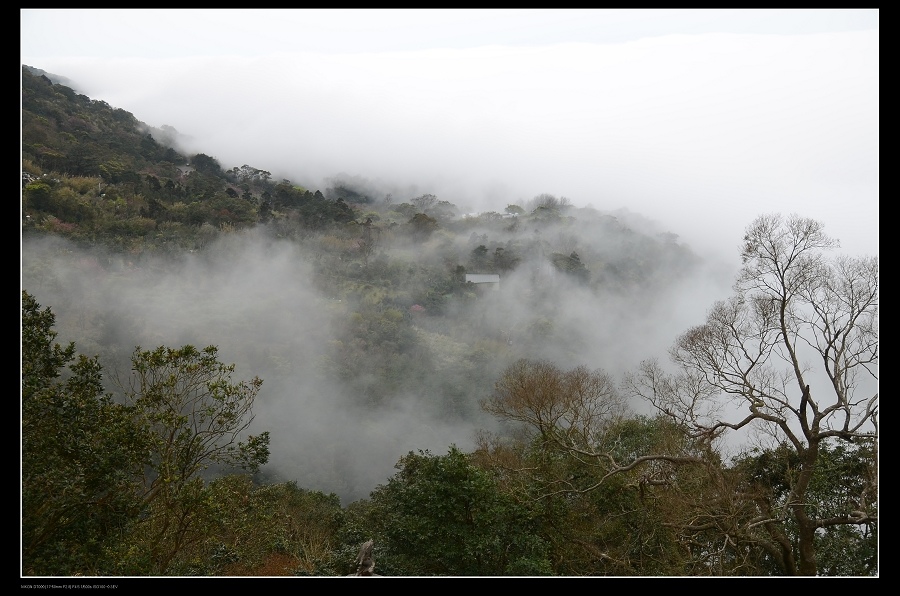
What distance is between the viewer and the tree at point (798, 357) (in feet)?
23.2

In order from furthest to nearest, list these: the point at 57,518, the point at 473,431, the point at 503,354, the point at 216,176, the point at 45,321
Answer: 1. the point at 216,176
2. the point at 503,354
3. the point at 473,431
4. the point at 45,321
5. the point at 57,518

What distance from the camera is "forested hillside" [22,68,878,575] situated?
6648 millimetres

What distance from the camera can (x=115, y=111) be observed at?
2462cm

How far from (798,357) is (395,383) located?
644 inches

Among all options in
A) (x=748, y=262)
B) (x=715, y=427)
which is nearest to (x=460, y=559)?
(x=715, y=427)

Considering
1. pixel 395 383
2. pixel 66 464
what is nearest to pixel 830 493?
pixel 66 464

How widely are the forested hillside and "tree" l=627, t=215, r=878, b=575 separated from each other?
52 millimetres

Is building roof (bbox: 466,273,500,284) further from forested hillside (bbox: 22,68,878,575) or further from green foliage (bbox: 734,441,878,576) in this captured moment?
green foliage (bbox: 734,441,878,576)

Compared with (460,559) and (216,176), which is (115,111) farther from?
(460,559)

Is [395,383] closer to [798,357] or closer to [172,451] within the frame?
[172,451]

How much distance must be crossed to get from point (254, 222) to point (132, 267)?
257 inches

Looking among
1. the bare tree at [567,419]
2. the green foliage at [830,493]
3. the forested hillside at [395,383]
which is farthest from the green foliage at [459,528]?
the green foliage at [830,493]

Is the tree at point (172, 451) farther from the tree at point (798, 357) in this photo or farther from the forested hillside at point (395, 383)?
the tree at point (798, 357)

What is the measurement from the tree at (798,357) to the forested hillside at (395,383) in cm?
5
